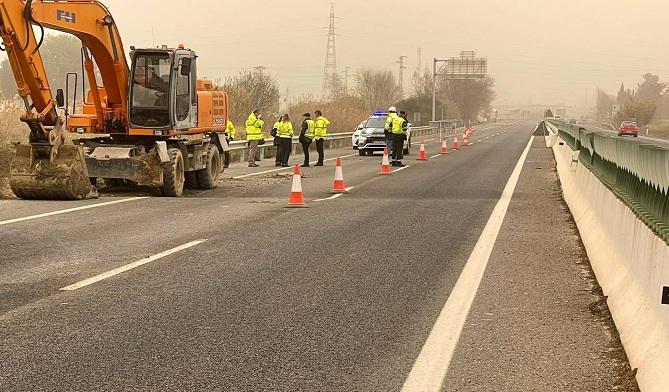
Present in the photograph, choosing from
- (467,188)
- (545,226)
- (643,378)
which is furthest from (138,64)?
(643,378)

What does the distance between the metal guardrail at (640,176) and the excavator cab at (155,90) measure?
8.46m

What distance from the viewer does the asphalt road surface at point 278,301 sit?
4461mm

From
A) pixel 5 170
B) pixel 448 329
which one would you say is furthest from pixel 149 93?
pixel 448 329

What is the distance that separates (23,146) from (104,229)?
158 inches

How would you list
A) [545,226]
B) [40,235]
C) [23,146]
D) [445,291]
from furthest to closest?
1. [23,146]
2. [545,226]
3. [40,235]
4. [445,291]

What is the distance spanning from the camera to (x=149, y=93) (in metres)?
14.9

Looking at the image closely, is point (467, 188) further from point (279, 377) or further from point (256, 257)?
point (279, 377)

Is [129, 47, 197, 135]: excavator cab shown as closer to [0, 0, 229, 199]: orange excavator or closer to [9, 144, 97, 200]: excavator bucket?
[0, 0, 229, 199]: orange excavator

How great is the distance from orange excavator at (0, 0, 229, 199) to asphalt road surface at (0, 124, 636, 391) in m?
1.23

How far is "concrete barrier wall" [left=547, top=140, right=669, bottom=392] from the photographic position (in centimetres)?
412

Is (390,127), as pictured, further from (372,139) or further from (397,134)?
(372,139)

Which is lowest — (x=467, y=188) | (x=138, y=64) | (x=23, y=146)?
(x=467, y=188)

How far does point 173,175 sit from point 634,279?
10539mm

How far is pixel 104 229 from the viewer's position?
1005cm
